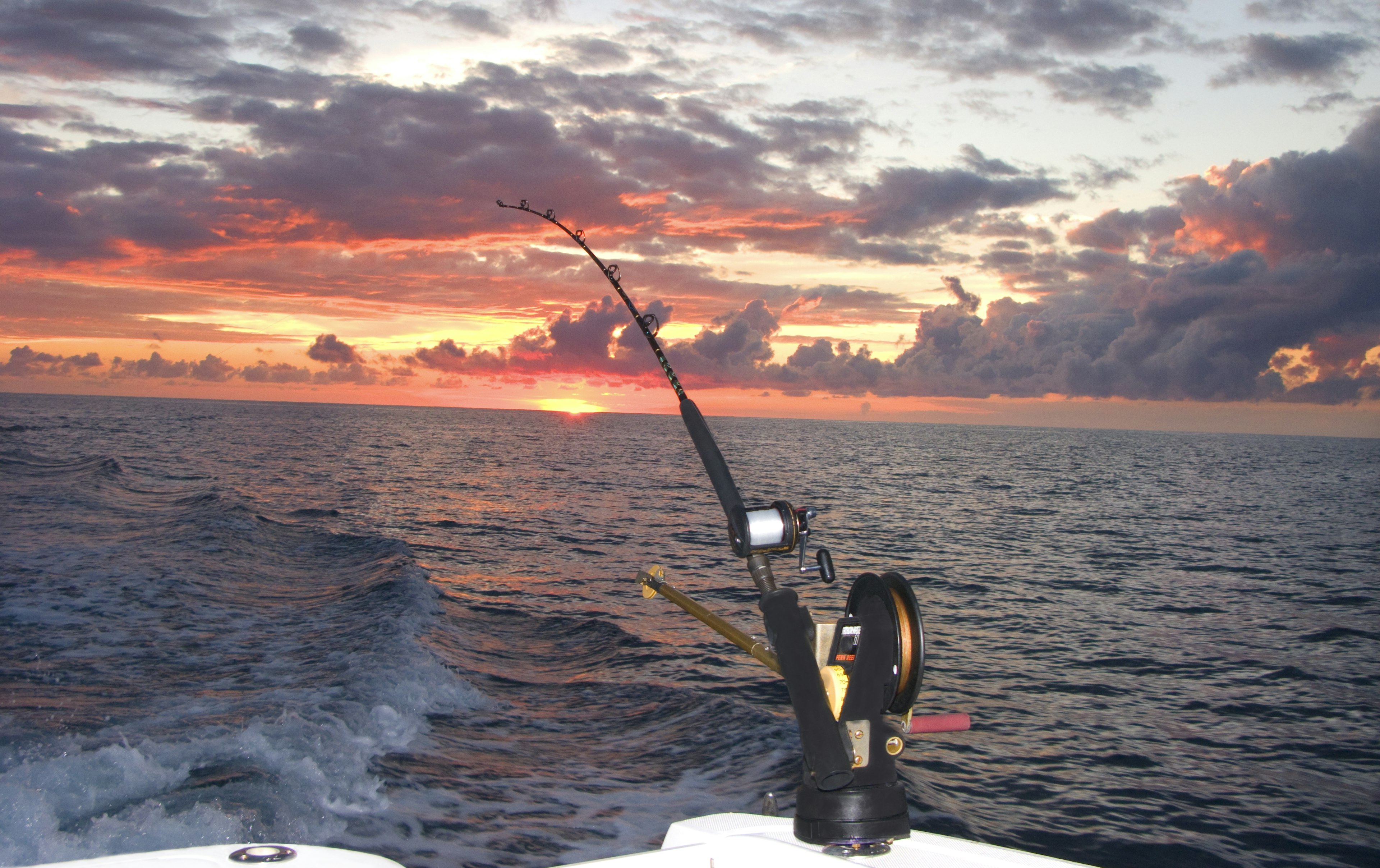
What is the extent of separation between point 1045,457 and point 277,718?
97.3 meters

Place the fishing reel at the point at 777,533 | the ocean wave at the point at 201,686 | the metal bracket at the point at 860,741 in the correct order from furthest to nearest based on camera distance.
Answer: the ocean wave at the point at 201,686
the fishing reel at the point at 777,533
the metal bracket at the point at 860,741

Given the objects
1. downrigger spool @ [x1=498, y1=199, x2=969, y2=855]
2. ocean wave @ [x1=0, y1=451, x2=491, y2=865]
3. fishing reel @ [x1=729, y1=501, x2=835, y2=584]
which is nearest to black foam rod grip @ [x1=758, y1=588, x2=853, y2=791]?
downrigger spool @ [x1=498, y1=199, x2=969, y2=855]

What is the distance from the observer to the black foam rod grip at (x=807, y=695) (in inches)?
100

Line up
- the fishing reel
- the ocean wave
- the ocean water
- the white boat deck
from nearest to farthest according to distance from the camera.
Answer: the white boat deck → the fishing reel → the ocean wave → the ocean water

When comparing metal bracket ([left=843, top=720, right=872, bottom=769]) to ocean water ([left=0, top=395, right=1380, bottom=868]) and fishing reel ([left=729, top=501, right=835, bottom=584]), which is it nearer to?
fishing reel ([left=729, top=501, right=835, bottom=584])

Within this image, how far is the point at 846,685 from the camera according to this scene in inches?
114

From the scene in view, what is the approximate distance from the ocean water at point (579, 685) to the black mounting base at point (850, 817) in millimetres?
4318

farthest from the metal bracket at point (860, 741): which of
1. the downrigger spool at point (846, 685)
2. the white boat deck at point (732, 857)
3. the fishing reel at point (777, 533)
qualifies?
the fishing reel at point (777, 533)

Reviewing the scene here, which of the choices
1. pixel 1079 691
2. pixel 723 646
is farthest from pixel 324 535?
pixel 1079 691

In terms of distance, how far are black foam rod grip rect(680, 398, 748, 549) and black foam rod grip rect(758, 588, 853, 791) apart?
Answer: 306mm

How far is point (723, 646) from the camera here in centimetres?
1233

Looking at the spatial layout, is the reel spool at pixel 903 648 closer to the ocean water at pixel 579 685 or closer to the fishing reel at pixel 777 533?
the fishing reel at pixel 777 533

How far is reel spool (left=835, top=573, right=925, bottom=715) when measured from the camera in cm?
273

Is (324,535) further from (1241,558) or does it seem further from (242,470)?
(1241,558)
